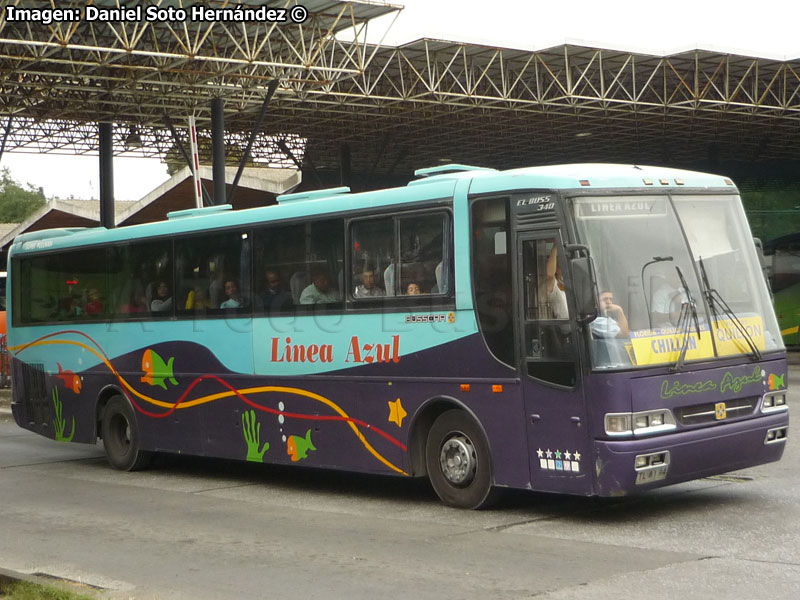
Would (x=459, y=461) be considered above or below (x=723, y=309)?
below

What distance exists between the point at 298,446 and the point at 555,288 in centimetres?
370

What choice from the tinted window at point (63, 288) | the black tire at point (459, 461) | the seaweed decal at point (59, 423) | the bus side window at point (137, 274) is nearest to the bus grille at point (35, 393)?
the seaweed decal at point (59, 423)

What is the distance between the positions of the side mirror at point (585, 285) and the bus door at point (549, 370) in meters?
0.24

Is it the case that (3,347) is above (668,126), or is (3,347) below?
below

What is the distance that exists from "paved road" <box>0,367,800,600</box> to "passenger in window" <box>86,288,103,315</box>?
101 inches

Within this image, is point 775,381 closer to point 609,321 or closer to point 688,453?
point 688,453

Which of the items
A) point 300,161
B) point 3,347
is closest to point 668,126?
point 300,161

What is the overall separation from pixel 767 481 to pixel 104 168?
24.1 meters

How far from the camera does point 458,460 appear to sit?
33.8 ft

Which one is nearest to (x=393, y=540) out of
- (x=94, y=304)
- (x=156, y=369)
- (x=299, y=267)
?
(x=299, y=267)

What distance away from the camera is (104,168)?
1254 inches

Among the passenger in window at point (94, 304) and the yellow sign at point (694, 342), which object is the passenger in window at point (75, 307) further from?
Result: the yellow sign at point (694, 342)

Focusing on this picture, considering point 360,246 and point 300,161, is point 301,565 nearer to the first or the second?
point 360,246

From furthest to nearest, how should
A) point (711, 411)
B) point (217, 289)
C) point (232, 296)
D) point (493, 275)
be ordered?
point (217, 289) < point (232, 296) < point (493, 275) < point (711, 411)
